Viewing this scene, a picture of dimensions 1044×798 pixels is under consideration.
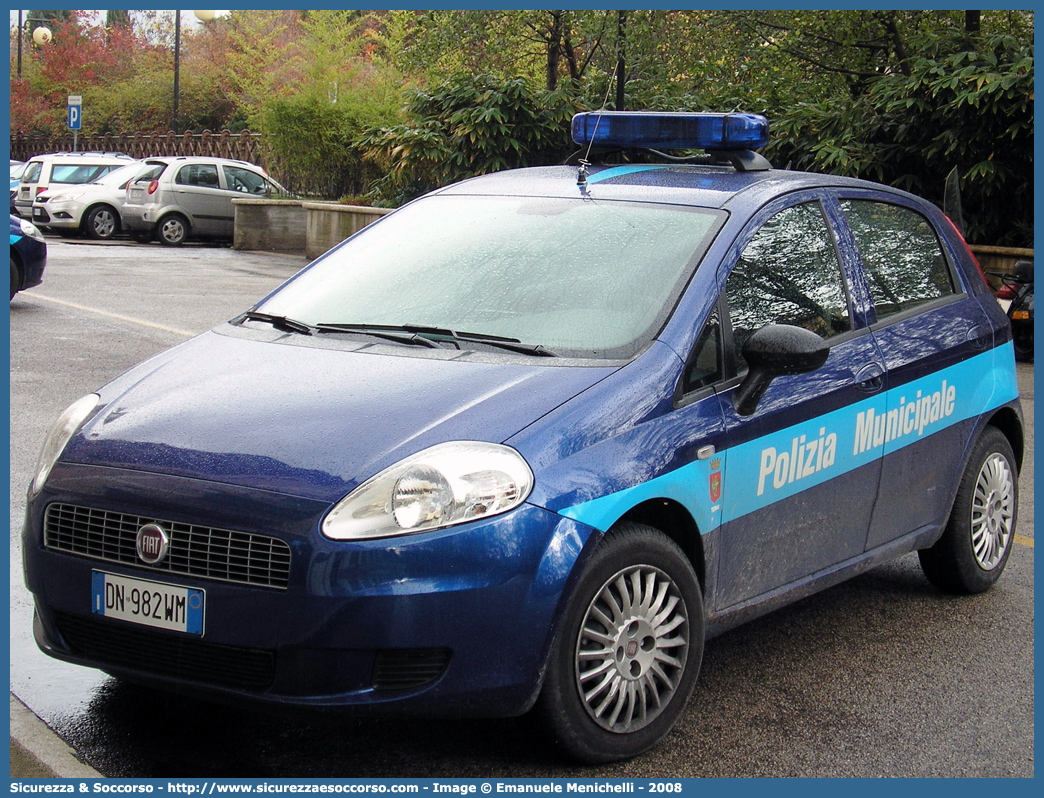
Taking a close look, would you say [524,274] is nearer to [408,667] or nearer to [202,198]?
[408,667]

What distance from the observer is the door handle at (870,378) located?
15.1 feet

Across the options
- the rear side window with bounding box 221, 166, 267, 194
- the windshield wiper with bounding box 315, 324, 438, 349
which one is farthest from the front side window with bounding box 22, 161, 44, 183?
the windshield wiper with bounding box 315, 324, 438, 349

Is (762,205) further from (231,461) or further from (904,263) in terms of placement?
(231,461)

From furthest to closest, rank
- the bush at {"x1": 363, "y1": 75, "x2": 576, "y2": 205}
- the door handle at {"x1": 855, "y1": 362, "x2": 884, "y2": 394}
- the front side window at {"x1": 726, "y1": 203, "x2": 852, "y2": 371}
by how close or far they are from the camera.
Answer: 1. the bush at {"x1": 363, "y1": 75, "x2": 576, "y2": 205}
2. the door handle at {"x1": 855, "y1": 362, "x2": 884, "y2": 394}
3. the front side window at {"x1": 726, "y1": 203, "x2": 852, "y2": 371}

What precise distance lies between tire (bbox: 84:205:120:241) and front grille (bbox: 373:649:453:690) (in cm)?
2478

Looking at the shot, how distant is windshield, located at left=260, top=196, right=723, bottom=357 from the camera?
4.12m

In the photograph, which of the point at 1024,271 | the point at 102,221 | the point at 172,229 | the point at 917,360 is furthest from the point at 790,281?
the point at 102,221

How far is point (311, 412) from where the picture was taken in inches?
144

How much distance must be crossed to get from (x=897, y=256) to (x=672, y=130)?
971 millimetres

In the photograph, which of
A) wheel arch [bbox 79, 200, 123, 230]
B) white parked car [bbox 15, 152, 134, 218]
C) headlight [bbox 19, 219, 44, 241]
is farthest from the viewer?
white parked car [bbox 15, 152, 134, 218]

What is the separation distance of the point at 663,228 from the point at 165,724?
7.02 ft

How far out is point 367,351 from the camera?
4.09 metres

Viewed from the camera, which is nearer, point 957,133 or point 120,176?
point 957,133

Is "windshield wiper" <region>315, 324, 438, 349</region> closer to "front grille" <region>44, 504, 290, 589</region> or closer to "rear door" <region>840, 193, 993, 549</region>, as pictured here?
"front grille" <region>44, 504, 290, 589</region>
